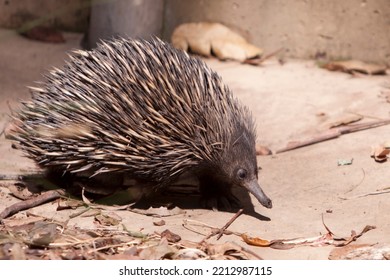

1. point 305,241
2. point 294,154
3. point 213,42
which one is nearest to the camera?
point 305,241

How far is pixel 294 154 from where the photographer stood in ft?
18.1

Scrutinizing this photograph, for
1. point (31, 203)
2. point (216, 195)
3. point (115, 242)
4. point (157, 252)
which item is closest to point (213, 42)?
point (216, 195)

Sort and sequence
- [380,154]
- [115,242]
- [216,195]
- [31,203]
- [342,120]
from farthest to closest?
[342,120]
[380,154]
[216,195]
[31,203]
[115,242]

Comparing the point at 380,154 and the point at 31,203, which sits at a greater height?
the point at 380,154

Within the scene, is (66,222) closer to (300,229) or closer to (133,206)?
(133,206)

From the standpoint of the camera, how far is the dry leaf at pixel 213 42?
7176 millimetres

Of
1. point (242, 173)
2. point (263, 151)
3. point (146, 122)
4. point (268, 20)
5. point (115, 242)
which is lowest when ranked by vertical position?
point (115, 242)

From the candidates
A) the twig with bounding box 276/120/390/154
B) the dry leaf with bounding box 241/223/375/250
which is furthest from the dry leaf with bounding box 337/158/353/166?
the dry leaf with bounding box 241/223/375/250

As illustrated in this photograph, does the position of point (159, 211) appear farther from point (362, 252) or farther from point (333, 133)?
point (333, 133)

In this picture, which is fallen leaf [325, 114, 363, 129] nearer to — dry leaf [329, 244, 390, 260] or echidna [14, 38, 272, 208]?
echidna [14, 38, 272, 208]

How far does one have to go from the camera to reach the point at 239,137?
450 cm

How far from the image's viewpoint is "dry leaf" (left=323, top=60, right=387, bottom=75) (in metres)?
6.83

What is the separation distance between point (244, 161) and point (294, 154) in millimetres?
1084
